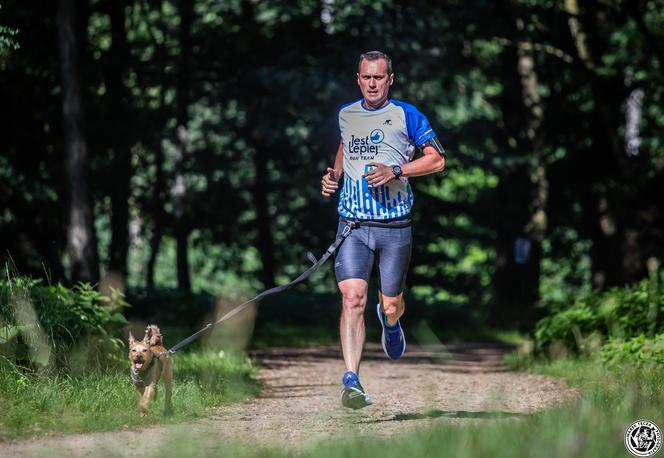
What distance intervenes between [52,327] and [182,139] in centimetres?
1809

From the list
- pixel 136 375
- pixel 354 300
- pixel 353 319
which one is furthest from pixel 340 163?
pixel 136 375

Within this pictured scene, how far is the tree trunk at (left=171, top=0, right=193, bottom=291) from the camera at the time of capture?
2569 centimetres

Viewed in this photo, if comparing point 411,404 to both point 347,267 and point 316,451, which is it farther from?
point 316,451

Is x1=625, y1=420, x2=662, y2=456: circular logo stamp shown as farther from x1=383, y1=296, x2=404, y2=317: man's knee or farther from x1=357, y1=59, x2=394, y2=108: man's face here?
x1=357, y1=59, x2=394, y2=108: man's face

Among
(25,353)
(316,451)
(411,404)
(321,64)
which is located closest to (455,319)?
(321,64)

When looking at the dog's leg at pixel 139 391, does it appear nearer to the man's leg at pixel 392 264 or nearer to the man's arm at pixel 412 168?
the man's leg at pixel 392 264

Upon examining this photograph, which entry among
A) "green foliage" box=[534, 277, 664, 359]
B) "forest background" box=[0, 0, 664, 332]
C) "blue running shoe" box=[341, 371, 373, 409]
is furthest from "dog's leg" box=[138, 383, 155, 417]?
"forest background" box=[0, 0, 664, 332]

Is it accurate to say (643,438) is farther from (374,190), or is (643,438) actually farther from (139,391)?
(139,391)

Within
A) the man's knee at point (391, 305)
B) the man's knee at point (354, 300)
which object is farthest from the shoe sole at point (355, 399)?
the man's knee at point (391, 305)

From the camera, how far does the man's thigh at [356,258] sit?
311 inches

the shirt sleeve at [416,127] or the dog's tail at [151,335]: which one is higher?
the shirt sleeve at [416,127]

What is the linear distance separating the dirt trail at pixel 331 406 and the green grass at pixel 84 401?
19cm

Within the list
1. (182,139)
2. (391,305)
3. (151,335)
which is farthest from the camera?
(182,139)

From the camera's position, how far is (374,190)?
7.88 meters
